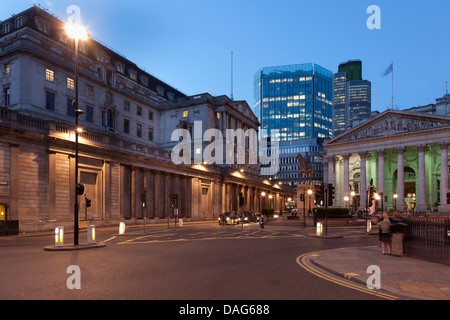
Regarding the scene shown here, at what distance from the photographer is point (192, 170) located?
186 feet

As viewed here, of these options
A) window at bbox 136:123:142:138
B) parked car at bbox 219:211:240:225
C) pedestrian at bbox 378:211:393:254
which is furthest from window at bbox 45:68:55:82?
pedestrian at bbox 378:211:393:254

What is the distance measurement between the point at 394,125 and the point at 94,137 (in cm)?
5722

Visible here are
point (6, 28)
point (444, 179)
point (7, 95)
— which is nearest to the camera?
point (7, 95)

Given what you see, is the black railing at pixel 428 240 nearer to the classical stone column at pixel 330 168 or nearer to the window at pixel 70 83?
the window at pixel 70 83

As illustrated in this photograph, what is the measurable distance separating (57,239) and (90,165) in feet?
71.9

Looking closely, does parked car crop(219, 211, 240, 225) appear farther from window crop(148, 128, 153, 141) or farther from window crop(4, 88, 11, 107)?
window crop(148, 128, 153, 141)

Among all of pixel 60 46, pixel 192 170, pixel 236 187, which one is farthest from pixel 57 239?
pixel 236 187

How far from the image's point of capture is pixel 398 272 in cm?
1059

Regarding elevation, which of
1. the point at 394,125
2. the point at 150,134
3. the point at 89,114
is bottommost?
the point at 150,134

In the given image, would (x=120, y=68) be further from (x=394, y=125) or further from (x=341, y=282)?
(x=341, y=282)

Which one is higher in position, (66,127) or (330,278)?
(66,127)

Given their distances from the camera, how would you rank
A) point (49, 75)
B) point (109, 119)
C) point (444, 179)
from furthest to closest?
1. point (444, 179)
2. point (109, 119)
3. point (49, 75)

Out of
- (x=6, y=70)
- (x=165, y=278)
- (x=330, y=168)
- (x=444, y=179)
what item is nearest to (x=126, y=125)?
(x=6, y=70)
